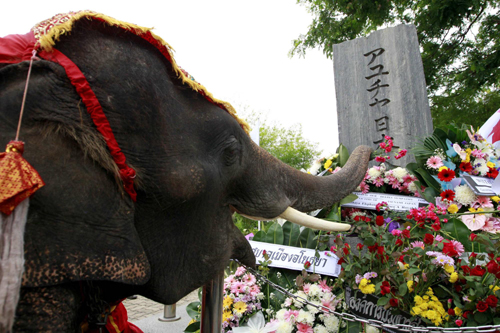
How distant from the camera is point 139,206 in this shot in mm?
1218

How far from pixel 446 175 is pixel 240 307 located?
2.08 meters

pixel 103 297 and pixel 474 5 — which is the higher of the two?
pixel 474 5

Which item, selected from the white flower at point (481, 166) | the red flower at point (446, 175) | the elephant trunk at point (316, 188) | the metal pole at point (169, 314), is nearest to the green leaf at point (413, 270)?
the elephant trunk at point (316, 188)

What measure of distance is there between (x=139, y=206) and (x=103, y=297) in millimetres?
315

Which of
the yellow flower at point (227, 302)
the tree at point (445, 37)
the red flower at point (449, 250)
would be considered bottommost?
the yellow flower at point (227, 302)

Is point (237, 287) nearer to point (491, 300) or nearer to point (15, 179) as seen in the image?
point (491, 300)

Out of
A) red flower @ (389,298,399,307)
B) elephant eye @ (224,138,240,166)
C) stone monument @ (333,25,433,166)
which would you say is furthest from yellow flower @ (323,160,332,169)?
elephant eye @ (224,138,240,166)

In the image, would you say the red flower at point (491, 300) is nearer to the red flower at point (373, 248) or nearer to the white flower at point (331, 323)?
the red flower at point (373, 248)

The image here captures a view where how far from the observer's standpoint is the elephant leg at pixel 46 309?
2.90 feet

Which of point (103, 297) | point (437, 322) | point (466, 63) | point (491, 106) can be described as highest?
point (466, 63)

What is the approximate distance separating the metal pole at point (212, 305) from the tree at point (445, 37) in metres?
7.61

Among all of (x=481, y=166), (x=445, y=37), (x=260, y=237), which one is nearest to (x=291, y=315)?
(x=260, y=237)

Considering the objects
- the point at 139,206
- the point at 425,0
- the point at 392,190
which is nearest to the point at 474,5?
the point at 425,0

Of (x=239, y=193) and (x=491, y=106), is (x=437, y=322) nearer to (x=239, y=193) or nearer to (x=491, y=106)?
(x=239, y=193)
